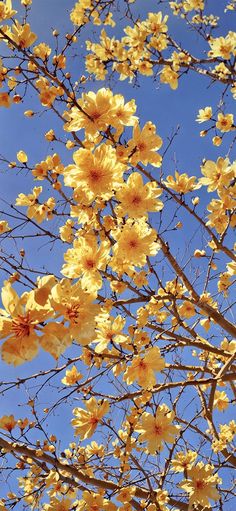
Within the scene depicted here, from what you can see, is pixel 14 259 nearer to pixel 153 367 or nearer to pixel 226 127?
pixel 153 367

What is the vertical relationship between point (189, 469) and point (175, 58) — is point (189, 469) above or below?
below

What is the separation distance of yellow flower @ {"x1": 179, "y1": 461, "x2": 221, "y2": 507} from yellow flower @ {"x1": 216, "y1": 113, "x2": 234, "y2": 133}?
2.71 m

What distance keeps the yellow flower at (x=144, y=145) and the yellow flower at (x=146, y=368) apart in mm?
1056

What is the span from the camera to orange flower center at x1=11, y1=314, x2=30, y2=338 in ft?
4.00

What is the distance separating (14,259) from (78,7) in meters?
2.74

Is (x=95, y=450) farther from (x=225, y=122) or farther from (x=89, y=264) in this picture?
(x=225, y=122)

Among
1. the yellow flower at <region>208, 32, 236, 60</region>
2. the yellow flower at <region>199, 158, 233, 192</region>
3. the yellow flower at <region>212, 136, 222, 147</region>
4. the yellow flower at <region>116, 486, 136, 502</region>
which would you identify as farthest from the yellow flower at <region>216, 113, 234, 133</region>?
the yellow flower at <region>116, 486, 136, 502</region>

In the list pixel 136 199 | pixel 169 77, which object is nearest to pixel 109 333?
pixel 136 199

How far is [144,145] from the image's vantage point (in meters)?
2.20

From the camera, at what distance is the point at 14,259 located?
118 inches

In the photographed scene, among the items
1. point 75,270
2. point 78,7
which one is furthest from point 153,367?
point 78,7

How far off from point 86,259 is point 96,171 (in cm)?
40

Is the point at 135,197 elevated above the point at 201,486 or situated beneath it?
elevated above

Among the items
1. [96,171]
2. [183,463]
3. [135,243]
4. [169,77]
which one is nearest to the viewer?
[96,171]
